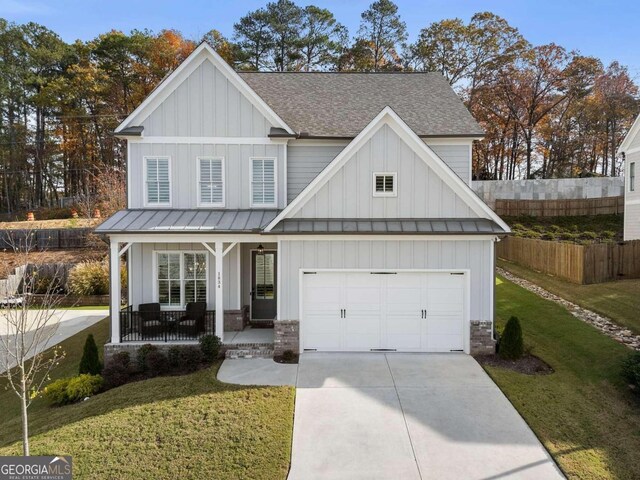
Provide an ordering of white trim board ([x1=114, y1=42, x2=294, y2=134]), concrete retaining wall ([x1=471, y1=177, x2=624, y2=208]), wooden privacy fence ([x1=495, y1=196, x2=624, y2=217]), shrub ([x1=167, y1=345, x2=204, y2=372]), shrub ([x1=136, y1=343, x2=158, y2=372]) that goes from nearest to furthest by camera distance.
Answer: shrub ([x1=167, y1=345, x2=204, y2=372]), shrub ([x1=136, y1=343, x2=158, y2=372]), white trim board ([x1=114, y1=42, x2=294, y2=134]), wooden privacy fence ([x1=495, y1=196, x2=624, y2=217]), concrete retaining wall ([x1=471, y1=177, x2=624, y2=208])

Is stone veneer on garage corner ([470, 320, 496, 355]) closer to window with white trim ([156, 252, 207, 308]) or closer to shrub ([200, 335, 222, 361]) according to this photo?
shrub ([200, 335, 222, 361])

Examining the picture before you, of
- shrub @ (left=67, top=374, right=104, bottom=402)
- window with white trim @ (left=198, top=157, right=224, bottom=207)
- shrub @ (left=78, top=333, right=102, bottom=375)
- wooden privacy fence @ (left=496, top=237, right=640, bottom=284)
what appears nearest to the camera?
shrub @ (left=67, top=374, right=104, bottom=402)

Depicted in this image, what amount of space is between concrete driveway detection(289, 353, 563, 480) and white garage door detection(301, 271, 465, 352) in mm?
707

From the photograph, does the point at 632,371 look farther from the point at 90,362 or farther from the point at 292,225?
the point at 90,362

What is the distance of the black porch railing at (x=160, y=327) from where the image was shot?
1076 centimetres

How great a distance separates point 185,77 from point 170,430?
376 inches

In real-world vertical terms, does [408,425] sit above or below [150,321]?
below

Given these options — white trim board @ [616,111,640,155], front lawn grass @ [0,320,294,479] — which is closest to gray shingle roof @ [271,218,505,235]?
front lawn grass @ [0,320,294,479]

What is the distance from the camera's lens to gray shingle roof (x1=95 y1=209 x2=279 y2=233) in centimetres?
1038

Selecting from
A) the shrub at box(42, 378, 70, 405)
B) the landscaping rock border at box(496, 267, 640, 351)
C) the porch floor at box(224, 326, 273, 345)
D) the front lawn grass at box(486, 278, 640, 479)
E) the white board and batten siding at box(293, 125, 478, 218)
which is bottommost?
the shrub at box(42, 378, 70, 405)

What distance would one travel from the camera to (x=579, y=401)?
25.5 feet

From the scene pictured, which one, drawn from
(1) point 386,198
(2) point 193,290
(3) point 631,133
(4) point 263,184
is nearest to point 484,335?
(1) point 386,198

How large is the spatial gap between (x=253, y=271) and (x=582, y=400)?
8.86 meters

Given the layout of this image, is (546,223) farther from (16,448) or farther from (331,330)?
(16,448)
